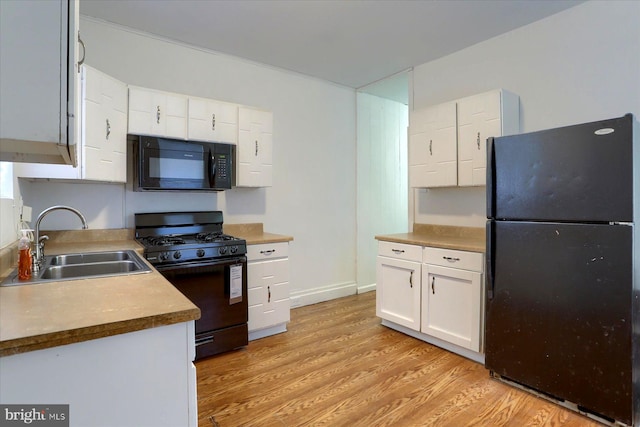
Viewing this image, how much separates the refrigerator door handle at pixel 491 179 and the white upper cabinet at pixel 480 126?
19.5 inches

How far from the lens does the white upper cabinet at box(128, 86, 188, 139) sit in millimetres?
2576

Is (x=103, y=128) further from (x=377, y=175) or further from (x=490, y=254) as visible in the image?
(x=377, y=175)

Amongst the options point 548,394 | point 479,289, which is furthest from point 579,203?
point 548,394

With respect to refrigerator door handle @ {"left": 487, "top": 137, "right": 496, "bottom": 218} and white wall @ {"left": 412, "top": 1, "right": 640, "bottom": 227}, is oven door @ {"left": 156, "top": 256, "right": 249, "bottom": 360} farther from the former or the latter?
white wall @ {"left": 412, "top": 1, "right": 640, "bottom": 227}

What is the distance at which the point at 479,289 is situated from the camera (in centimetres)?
249

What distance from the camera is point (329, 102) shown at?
4.13 metres

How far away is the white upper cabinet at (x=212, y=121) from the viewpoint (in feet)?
9.25

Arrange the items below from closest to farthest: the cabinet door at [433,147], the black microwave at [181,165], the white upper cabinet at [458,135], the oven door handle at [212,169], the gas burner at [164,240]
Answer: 1. the gas burner at [164,240]
2. the black microwave at [181,165]
3. the white upper cabinet at [458,135]
4. the oven door handle at [212,169]
5. the cabinet door at [433,147]

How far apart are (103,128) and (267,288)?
5.62 feet

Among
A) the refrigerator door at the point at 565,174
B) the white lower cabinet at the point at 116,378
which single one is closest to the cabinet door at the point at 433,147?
the refrigerator door at the point at 565,174

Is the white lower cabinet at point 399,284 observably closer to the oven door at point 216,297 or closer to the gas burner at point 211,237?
the oven door at point 216,297

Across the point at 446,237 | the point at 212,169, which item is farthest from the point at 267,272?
the point at 446,237

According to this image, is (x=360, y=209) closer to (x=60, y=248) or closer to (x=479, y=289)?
(x=479, y=289)

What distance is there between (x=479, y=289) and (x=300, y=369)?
140 centimetres
